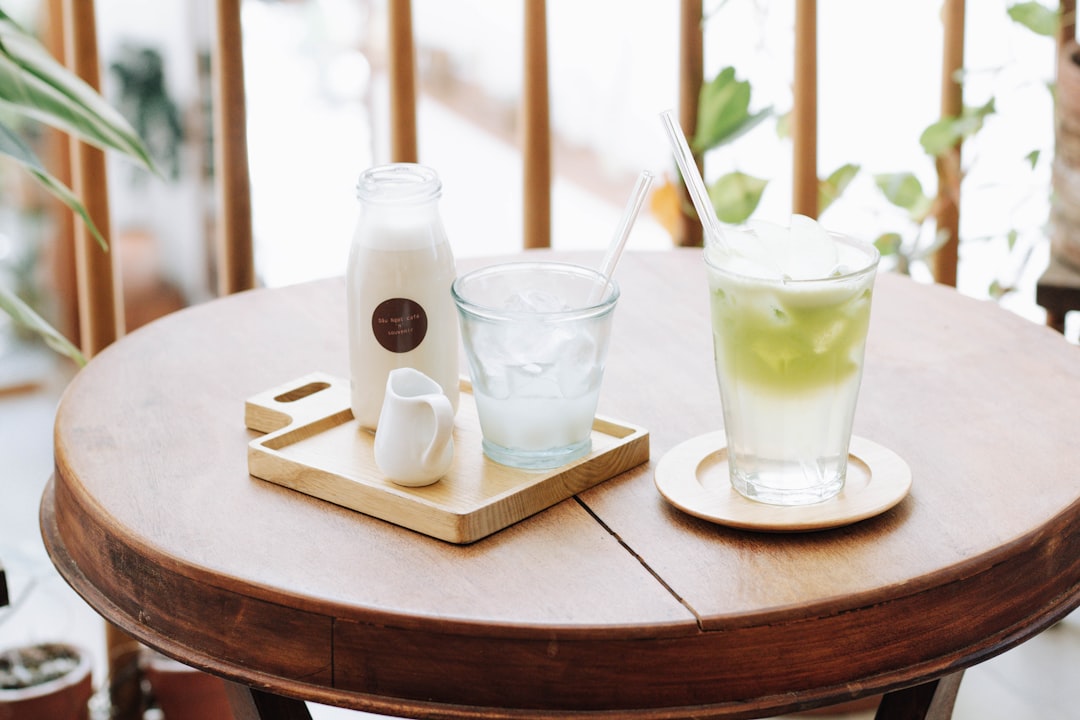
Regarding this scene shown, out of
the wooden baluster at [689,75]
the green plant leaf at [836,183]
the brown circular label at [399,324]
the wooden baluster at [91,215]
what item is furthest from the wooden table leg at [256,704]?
the green plant leaf at [836,183]

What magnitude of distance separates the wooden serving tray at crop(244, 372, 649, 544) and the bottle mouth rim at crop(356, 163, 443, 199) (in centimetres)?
19

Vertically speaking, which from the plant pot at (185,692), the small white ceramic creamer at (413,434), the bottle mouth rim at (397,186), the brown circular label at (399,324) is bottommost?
the plant pot at (185,692)

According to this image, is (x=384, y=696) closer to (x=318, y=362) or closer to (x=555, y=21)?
(x=318, y=362)

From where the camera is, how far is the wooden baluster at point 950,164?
2.04 m

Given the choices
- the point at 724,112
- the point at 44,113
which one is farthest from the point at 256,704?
the point at 724,112

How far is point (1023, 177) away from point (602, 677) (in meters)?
1.99

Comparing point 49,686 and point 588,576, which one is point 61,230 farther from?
point 588,576

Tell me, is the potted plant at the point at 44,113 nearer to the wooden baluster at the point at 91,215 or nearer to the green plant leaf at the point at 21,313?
the green plant leaf at the point at 21,313

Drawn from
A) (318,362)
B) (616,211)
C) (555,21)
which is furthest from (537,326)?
(616,211)

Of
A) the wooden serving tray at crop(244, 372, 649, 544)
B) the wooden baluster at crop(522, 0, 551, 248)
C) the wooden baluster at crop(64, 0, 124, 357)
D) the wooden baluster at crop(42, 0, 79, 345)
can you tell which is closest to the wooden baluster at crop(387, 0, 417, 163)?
the wooden baluster at crop(522, 0, 551, 248)

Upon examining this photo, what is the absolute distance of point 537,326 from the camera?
2.89ft

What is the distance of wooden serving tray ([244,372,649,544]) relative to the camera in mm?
851

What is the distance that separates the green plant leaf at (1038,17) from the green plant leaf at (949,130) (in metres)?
0.14

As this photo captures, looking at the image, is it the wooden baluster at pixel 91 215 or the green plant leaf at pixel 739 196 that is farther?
the green plant leaf at pixel 739 196
